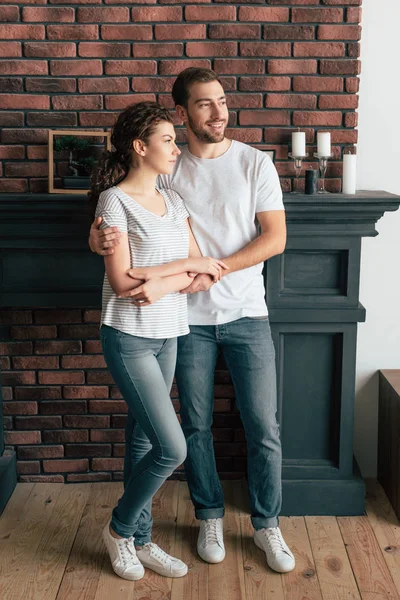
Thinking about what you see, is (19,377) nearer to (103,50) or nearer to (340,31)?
(103,50)

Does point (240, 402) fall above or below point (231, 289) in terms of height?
below

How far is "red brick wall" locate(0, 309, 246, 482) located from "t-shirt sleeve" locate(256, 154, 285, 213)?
3.03 ft

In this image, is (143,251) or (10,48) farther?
(10,48)

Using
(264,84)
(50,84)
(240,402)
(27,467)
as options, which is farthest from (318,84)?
(27,467)

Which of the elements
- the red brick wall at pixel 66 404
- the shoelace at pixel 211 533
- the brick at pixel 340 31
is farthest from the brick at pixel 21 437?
the brick at pixel 340 31

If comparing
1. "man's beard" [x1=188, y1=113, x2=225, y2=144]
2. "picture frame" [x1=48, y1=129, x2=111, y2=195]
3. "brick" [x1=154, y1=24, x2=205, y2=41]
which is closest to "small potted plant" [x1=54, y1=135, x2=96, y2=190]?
"picture frame" [x1=48, y1=129, x2=111, y2=195]

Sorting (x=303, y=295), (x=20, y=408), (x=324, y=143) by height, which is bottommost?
(x=20, y=408)

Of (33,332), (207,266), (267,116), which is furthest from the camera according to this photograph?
(33,332)

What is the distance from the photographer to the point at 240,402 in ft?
8.93

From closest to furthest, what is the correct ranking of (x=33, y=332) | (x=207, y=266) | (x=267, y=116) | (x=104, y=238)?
(x=104, y=238), (x=207, y=266), (x=267, y=116), (x=33, y=332)

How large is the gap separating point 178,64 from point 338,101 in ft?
2.06

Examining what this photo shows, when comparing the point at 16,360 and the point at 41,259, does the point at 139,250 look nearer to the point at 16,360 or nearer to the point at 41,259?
the point at 41,259

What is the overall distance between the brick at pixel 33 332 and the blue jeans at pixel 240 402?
0.75 meters

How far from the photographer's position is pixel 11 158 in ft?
10.1
